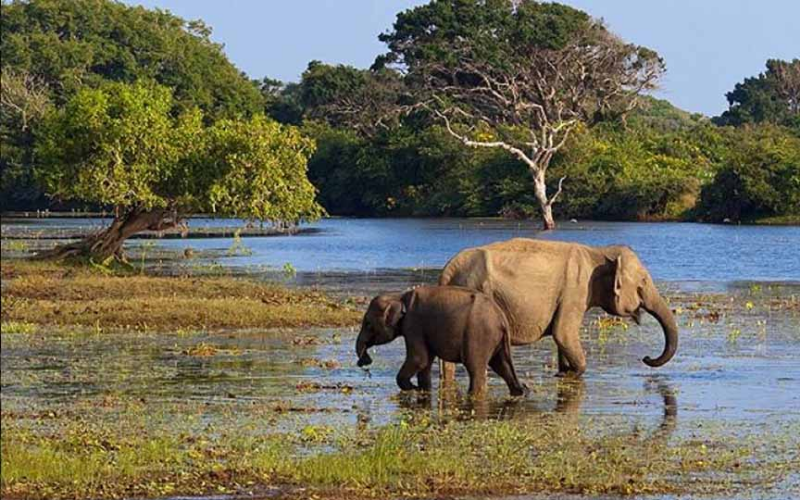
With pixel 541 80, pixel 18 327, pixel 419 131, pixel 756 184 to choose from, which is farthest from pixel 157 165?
pixel 419 131

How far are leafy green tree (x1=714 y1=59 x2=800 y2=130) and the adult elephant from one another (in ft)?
318

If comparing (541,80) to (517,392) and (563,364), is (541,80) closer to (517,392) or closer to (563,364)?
(563,364)

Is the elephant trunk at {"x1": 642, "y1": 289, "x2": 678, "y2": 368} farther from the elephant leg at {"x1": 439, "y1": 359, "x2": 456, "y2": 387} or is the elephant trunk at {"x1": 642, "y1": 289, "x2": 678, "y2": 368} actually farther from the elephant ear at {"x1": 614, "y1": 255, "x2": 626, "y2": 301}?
the elephant leg at {"x1": 439, "y1": 359, "x2": 456, "y2": 387}

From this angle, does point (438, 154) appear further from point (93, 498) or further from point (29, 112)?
point (93, 498)

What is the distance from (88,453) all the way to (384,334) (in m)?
5.31

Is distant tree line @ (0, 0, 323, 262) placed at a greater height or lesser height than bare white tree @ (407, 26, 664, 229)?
lesser

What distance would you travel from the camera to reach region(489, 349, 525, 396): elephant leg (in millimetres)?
17422

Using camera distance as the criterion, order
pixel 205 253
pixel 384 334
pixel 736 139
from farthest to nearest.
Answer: pixel 736 139
pixel 205 253
pixel 384 334

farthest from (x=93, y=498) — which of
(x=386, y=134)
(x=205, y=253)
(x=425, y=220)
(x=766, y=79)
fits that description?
(x=766, y=79)

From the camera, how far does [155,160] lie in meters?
35.2

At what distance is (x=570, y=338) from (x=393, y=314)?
9.36ft

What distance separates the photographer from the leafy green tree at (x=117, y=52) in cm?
10100

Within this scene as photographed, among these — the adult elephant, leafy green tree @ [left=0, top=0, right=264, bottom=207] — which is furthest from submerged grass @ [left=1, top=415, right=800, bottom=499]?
leafy green tree @ [left=0, top=0, right=264, bottom=207]

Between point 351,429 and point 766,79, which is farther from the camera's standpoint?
point 766,79
